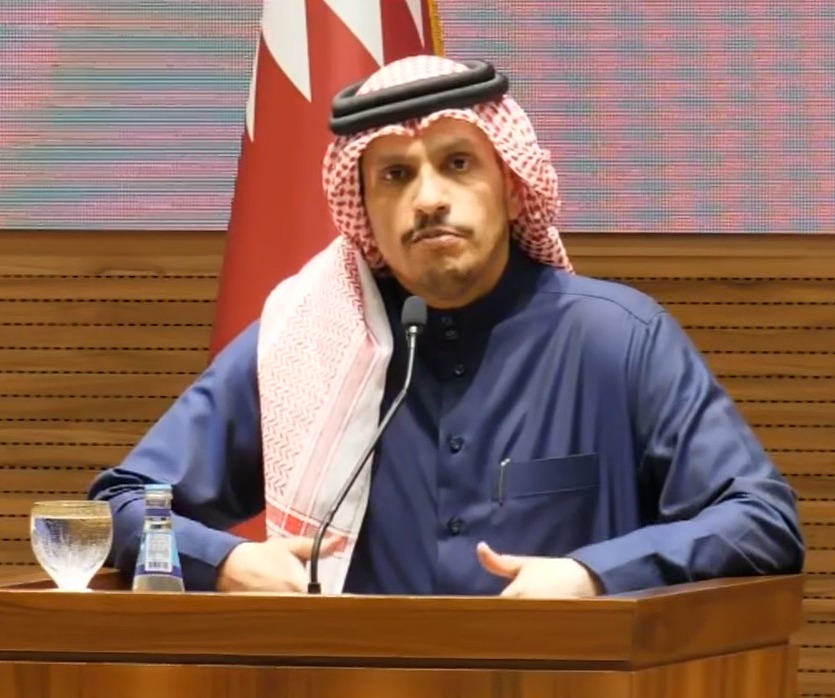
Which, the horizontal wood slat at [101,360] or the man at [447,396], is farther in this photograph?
the horizontal wood slat at [101,360]

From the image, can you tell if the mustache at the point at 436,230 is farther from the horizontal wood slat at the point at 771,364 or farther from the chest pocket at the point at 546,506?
the horizontal wood slat at the point at 771,364

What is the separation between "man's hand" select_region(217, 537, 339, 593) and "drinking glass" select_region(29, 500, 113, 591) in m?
0.19

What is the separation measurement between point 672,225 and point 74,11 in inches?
56.2

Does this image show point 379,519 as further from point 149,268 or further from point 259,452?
point 149,268

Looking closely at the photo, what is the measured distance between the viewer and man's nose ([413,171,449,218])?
2.45 meters

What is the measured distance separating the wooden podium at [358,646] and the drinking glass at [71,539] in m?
0.19

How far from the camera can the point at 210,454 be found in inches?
102

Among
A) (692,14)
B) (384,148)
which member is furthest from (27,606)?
(692,14)

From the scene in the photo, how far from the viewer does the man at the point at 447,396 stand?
242 centimetres

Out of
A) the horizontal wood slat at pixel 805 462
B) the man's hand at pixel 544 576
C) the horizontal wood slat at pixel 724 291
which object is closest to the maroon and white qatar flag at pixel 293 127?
the horizontal wood slat at pixel 724 291

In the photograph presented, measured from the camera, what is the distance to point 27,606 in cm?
184

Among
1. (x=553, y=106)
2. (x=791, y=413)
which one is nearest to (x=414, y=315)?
(x=553, y=106)

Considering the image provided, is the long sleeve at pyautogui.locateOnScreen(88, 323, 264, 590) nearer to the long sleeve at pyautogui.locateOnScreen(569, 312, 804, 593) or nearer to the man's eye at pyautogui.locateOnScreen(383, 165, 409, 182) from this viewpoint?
the man's eye at pyautogui.locateOnScreen(383, 165, 409, 182)

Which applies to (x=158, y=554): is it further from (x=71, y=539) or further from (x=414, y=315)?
(x=414, y=315)
